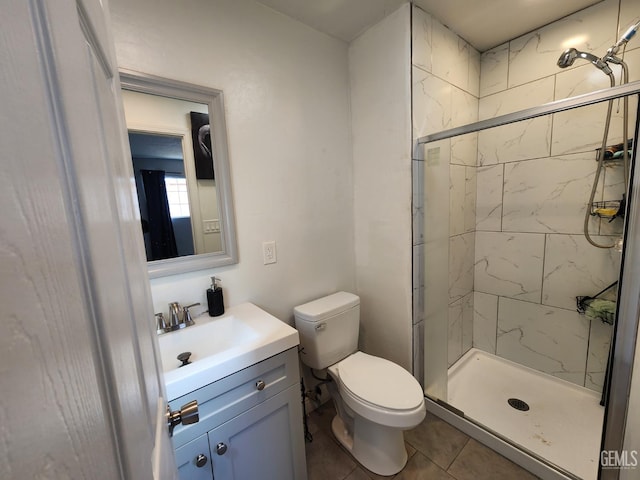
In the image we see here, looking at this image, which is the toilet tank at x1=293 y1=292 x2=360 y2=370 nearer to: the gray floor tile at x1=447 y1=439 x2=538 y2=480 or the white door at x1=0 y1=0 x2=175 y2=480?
the gray floor tile at x1=447 y1=439 x2=538 y2=480

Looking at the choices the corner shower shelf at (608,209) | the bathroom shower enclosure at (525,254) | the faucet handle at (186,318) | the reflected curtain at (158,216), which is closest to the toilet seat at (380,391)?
the bathroom shower enclosure at (525,254)

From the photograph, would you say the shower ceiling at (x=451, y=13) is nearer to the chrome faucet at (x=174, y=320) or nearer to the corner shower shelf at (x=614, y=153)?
the corner shower shelf at (x=614, y=153)

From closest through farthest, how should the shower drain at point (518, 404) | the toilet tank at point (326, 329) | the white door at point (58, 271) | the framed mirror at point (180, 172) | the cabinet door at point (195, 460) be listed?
the white door at point (58, 271) < the cabinet door at point (195, 460) < the framed mirror at point (180, 172) < the toilet tank at point (326, 329) < the shower drain at point (518, 404)

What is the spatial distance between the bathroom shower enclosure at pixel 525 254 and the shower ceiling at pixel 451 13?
0.14 meters

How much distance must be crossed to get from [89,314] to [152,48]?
129 cm

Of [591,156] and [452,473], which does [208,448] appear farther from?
[591,156]

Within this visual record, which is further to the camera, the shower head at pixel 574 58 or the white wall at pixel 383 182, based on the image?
the white wall at pixel 383 182

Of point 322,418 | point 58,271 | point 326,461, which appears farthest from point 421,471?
point 58,271

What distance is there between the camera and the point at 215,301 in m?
1.29

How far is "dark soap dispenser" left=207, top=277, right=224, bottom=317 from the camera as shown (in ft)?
4.21

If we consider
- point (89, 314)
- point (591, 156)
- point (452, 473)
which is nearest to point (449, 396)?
point (452, 473)

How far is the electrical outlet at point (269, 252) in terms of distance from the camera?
4.90ft

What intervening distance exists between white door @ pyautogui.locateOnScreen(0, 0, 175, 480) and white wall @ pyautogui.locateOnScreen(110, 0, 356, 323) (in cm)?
94
